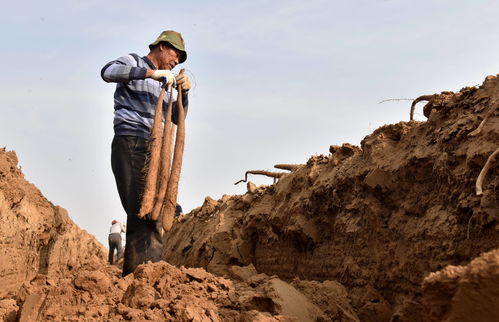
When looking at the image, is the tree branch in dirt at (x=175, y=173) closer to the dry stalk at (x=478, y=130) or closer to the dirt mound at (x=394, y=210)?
the dirt mound at (x=394, y=210)

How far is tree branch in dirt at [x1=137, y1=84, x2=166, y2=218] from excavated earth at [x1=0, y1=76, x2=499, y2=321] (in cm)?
→ 70

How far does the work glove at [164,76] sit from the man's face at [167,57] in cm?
26

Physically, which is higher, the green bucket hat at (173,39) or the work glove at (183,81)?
the green bucket hat at (173,39)

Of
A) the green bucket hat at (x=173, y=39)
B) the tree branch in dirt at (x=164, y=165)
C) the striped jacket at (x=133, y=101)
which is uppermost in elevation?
the green bucket hat at (x=173, y=39)

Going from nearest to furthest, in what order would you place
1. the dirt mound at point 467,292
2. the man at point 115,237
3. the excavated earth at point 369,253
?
the dirt mound at point 467,292 < the excavated earth at point 369,253 < the man at point 115,237

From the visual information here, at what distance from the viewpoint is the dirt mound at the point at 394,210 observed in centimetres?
342

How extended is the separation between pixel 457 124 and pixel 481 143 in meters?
0.41

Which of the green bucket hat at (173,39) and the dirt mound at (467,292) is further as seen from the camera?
the green bucket hat at (173,39)

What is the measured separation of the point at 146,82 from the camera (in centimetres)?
526

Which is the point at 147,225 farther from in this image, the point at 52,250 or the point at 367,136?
the point at 52,250

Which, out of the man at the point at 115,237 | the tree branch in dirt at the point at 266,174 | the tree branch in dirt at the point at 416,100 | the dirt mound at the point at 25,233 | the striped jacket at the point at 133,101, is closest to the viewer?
the tree branch in dirt at the point at 416,100

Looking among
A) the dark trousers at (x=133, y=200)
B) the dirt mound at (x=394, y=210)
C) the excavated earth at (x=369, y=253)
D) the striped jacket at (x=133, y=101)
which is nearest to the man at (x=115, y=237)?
the excavated earth at (x=369, y=253)

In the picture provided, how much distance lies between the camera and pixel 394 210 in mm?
4199

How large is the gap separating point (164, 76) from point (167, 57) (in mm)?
414
